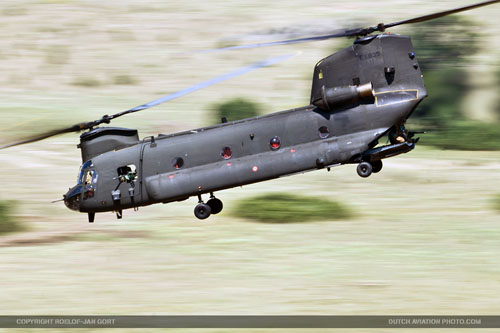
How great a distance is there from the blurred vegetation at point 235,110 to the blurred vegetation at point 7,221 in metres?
22.1

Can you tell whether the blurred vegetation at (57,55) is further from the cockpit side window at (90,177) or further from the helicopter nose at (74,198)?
the cockpit side window at (90,177)

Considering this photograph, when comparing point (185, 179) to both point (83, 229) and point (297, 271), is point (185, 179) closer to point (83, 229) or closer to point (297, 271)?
point (297, 271)

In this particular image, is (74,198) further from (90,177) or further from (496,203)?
(496,203)

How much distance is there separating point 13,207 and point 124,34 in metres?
41.8

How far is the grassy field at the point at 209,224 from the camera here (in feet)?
82.6

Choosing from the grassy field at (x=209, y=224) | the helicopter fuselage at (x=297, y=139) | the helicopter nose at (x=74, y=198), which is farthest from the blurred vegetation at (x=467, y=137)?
the helicopter nose at (x=74, y=198)

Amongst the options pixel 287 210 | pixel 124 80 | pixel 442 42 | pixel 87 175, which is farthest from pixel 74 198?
pixel 442 42

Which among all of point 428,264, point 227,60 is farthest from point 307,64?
point 428,264

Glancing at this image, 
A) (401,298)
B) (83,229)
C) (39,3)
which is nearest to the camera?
(401,298)

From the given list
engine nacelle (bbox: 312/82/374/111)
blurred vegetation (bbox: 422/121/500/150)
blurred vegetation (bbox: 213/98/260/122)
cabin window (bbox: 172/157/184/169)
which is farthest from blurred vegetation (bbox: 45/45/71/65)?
engine nacelle (bbox: 312/82/374/111)

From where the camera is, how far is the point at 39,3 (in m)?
81.5

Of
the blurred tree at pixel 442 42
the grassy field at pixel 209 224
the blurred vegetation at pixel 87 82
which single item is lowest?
the grassy field at pixel 209 224

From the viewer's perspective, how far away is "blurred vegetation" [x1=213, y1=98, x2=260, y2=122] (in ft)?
183

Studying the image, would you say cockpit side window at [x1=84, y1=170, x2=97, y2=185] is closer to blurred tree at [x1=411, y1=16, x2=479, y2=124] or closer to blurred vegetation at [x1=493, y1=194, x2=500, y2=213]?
blurred vegetation at [x1=493, y1=194, x2=500, y2=213]
